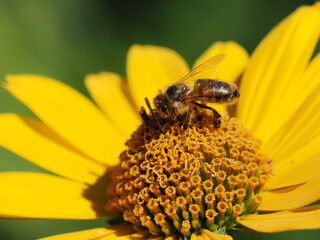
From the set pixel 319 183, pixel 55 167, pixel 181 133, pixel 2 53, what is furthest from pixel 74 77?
pixel 319 183

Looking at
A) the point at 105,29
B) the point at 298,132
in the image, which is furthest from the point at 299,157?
the point at 105,29

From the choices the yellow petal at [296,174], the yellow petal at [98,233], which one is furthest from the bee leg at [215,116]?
the yellow petal at [98,233]

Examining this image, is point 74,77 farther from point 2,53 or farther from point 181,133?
point 181,133

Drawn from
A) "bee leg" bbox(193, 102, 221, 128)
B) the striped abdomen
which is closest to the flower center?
"bee leg" bbox(193, 102, 221, 128)

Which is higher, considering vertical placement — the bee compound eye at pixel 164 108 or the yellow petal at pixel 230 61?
the yellow petal at pixel 230 61

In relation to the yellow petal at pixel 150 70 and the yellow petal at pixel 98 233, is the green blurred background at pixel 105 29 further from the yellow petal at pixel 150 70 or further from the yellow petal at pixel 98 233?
the yellow petal at pixel 98 233

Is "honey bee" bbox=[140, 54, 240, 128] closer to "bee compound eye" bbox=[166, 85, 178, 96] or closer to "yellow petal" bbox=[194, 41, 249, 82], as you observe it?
"bee compound eye" bbox=[166, 85, 178, 96]

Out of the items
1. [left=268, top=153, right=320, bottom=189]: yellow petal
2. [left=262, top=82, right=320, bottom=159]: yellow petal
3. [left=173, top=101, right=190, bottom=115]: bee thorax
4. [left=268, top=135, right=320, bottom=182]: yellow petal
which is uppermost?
[left=173, top=101, right=190, bottom=115]: bee thorax
